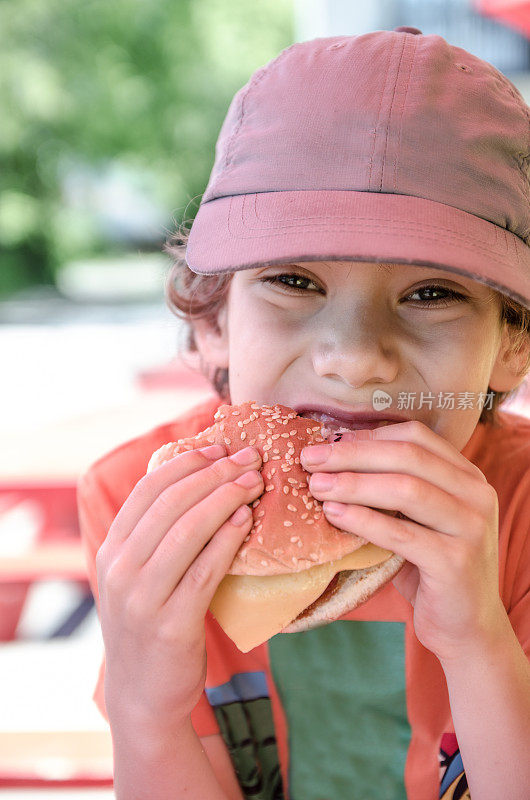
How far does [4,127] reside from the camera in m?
17.6

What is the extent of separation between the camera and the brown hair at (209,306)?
159 cm

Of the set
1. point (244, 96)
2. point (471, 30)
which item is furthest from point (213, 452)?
point (471, 30)

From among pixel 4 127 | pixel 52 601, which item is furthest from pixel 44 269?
pixel 52 601

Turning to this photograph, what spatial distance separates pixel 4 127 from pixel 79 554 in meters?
17.6

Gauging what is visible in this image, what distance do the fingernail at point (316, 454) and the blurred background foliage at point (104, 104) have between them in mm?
16703

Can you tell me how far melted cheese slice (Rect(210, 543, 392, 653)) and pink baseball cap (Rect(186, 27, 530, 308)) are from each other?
1.80 ft

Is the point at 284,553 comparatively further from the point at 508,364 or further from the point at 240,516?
the point at 508,364

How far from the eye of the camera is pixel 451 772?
1456 mm

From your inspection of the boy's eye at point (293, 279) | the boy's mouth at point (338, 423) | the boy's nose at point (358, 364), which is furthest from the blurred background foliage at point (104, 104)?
the boy's nose at point (358, 364)

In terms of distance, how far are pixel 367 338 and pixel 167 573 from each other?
1.80ft

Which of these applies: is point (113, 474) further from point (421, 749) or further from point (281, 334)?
point (421, 749)

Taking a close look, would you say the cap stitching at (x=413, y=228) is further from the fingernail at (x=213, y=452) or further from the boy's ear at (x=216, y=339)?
the boy's ear at (x=216, y=339)

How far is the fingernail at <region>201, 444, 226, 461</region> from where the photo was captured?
1.22 m

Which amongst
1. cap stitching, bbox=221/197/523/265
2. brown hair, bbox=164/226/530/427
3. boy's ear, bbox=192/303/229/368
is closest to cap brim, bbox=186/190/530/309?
cap stitching, bbox=221/197/523/265
